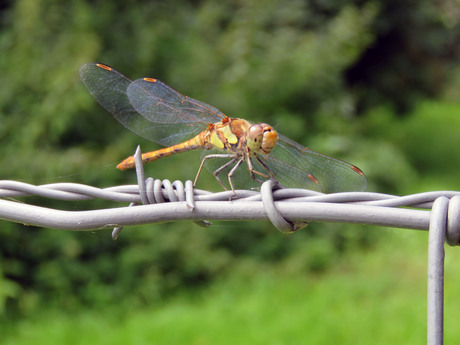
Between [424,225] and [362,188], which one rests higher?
[362,188]

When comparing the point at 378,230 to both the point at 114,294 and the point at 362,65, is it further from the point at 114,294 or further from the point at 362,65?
the point at 362,65

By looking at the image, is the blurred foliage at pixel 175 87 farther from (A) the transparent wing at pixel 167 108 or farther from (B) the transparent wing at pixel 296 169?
(B) the transparent wing at pixel 296 169

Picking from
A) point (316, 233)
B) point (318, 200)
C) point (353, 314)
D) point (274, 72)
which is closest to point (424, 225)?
point (318, 200)

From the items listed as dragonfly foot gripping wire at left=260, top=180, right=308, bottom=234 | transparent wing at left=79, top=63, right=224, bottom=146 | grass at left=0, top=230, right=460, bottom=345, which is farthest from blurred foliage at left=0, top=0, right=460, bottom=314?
dragonfly foot gripping wire at left=260, top=180, right=308, bottom=234

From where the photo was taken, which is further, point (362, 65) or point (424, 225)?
point (362, 65)

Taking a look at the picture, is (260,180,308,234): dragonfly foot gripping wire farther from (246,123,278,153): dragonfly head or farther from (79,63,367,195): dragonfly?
(246,123,278,153): dragonfly head
